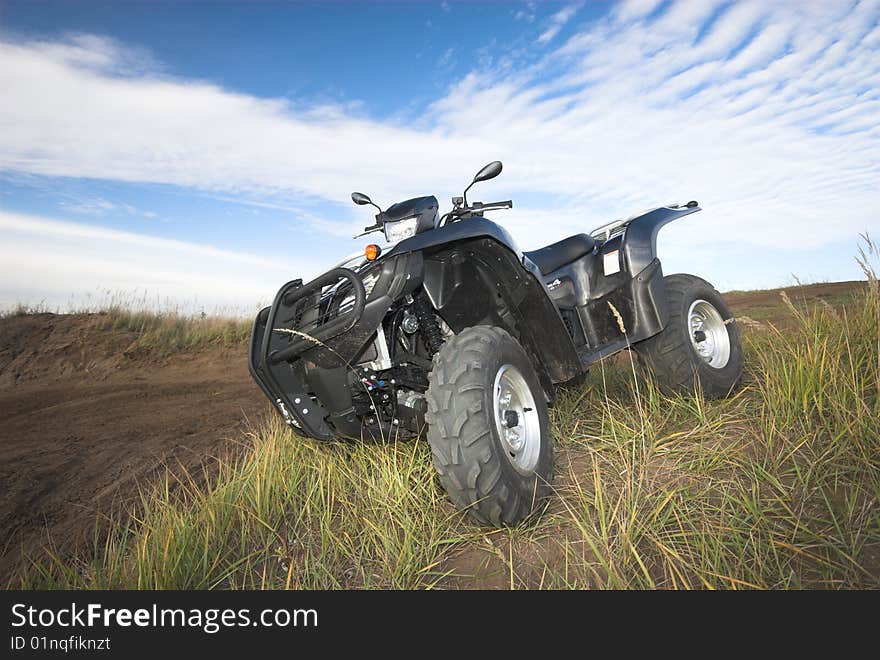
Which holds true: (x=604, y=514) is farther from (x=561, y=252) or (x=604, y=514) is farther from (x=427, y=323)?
(x=561, y=252)

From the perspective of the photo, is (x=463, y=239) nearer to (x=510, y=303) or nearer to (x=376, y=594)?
(x=510, y=303)

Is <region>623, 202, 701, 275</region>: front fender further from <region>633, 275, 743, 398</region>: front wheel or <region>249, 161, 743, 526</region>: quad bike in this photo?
<region>249, 161, 743, 526</region>: quad bike

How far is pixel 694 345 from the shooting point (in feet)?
14.1

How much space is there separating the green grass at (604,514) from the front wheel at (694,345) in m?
0.34

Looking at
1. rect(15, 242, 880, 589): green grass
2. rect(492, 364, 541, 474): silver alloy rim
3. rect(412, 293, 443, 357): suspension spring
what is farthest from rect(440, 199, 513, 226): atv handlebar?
rect(15, 242, 880, 589): green grass

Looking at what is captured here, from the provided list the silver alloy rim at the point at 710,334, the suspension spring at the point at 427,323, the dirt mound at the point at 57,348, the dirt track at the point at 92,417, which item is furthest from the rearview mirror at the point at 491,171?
the dirt mound at the point at 57,348

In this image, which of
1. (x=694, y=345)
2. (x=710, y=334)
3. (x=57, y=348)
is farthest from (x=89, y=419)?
(x=710, y=334)

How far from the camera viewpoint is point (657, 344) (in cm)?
432

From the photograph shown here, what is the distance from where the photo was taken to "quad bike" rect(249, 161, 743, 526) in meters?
2.49

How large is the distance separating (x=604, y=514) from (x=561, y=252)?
2.38 meters

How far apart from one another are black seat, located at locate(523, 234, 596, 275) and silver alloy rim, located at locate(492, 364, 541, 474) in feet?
5.21

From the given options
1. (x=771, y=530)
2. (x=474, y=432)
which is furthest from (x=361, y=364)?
(x=771, y=530)

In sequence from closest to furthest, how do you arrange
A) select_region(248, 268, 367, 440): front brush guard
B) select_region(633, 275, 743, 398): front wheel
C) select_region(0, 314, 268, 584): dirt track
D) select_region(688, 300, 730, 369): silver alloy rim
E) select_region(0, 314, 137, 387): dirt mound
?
select_region(248, 268, 367, 440): front brush guard, select_region(0, 314, 268, 584): dirt track, select_region(633, 275, 743, 398): front wheel, select_region(688, 300, 730, 369): silver alloy rim, select_region(0, 314, 137, 387): dirt mound

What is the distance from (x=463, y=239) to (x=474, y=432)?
1081mm
